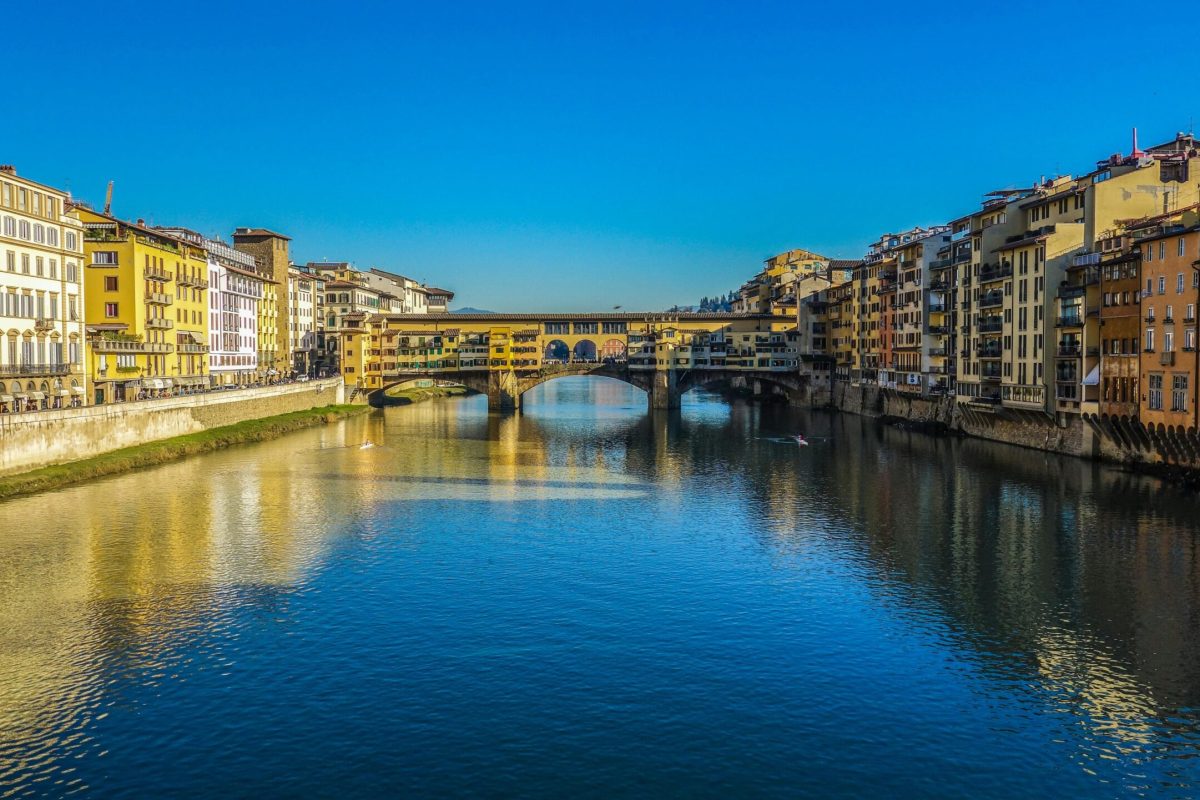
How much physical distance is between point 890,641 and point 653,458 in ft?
145

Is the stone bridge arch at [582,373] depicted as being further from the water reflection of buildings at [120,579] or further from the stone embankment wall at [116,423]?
the water reflection of buildings at [120,579]

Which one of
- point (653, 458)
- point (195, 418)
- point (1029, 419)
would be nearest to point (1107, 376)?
point (1029, 419)

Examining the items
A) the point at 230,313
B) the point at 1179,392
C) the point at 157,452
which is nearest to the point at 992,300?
the point at 1179,392

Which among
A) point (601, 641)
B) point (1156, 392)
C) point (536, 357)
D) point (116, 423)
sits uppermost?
point (536, 357)

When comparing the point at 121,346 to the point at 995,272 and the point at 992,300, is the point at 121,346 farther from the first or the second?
the point at 995,272

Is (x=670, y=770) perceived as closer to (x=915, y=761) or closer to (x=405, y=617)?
(x=915, y=761)

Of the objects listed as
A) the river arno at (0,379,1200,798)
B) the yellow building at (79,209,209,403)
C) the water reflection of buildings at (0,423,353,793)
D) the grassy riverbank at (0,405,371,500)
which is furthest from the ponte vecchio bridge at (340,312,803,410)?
the river arno at (0,379,1200,798)

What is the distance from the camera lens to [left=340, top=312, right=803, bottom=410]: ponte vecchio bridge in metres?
119

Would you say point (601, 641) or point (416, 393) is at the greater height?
point (416, 393)

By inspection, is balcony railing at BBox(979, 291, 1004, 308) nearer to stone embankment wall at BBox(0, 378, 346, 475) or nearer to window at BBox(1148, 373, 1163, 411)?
window at BBox(1148, 373, 1163, 411)

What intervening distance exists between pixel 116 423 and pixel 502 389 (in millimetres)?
57984

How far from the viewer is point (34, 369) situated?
63062mm

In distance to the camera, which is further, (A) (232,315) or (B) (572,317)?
(B) (572,317)

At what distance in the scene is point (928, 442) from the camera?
3152 inches
